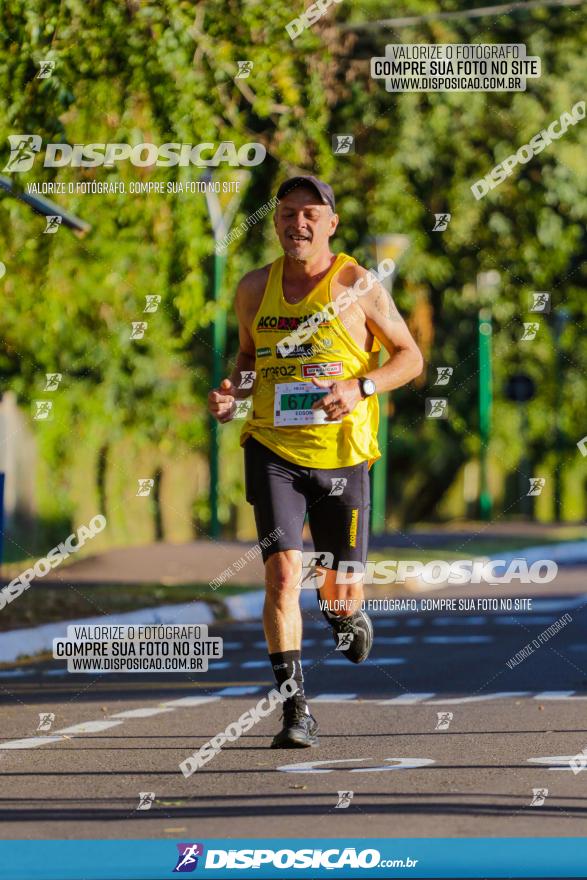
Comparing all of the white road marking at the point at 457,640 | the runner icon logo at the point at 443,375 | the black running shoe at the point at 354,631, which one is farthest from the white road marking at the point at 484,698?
the runner icon logo at the point at 443,375

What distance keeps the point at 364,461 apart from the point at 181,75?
7063 millimetres

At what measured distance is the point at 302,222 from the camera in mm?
8227

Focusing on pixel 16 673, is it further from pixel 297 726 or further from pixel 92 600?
pixel 297 726

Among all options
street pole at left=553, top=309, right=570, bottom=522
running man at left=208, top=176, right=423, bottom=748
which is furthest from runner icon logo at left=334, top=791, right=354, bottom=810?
street pole at left=553, top=309, right=570, bottom=522

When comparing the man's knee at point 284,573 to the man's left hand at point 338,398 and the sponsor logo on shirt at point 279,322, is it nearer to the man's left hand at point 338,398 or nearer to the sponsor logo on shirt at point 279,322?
the man's left hand at point 338,398

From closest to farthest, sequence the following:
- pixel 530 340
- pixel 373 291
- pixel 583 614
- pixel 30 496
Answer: pixel 373 291 < pixel 583 614 < pixel 30 496 < pixel 530 340

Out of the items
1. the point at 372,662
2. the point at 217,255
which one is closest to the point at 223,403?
the point at 372,662

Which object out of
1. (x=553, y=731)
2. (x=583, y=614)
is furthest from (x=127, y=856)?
(x=583, y=614)

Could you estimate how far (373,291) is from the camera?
823 centimetres

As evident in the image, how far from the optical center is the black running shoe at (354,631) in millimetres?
8602

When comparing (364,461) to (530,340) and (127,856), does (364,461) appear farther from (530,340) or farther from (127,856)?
(530,340)

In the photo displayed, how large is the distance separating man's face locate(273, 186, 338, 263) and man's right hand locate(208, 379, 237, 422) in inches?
23.0

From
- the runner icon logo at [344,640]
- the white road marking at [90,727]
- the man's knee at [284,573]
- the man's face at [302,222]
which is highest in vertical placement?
the man's face at [302,222]

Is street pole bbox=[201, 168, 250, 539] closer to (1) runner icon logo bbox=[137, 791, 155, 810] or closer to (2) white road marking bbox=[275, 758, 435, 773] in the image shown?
(2) white road marking bbox=[275, 758, 435, 773]
